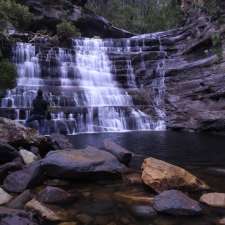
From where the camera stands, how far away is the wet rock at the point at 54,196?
29.7 feet

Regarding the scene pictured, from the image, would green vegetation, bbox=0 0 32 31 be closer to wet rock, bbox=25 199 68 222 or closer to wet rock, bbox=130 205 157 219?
wet rock, bbox=25 199 68 222

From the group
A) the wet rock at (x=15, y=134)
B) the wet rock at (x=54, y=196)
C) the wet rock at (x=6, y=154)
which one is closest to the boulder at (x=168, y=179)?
the wet rock at (x=54, y=196)

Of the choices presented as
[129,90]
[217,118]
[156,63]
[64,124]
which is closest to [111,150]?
[64,124]

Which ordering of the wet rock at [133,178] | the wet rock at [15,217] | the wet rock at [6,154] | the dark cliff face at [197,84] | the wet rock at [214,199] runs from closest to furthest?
the wet rock at [15,217] → the wet rock at [214,199] → the wet rock at [133,178] → the wet rock at [6,154] → the dark cliff face at [197,84]

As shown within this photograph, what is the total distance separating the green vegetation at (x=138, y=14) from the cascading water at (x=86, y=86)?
3291cm

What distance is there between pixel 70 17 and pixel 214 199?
155 ft

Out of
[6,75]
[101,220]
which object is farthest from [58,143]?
[6,75]

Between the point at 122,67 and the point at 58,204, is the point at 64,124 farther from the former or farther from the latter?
the point at 58,204

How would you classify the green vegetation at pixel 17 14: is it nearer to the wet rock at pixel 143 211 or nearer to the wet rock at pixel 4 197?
the wet rock at pixel 4 197

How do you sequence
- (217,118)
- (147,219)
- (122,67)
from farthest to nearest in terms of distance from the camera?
(122,67), (217,118), (147,219)

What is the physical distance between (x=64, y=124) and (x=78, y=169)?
60.3 ft

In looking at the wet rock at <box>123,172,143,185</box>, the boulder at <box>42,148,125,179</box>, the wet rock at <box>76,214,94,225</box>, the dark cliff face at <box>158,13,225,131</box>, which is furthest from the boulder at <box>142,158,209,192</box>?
the dark cliff face at <box>158,13,225,131</box>

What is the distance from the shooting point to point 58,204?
8.98 m

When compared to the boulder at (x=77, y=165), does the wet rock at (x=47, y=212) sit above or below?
below
